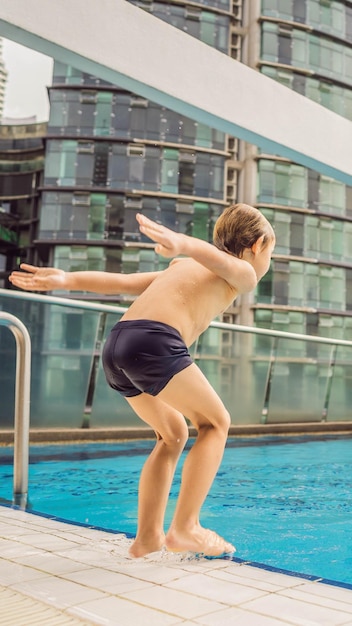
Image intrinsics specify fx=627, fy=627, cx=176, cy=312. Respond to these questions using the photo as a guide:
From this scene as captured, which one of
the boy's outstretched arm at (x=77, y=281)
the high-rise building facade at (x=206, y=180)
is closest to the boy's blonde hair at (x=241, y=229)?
the boy's outstretched arm at (x=77, y=281)

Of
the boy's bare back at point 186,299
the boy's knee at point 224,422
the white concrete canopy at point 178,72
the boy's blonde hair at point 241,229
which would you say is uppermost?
the white concrete canopy at point 178,72

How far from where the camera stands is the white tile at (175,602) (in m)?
1.38

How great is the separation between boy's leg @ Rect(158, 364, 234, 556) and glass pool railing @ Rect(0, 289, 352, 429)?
8.46ft

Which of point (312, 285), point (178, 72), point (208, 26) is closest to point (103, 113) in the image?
point (208, 26)

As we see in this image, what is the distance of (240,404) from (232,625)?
572 centimetres

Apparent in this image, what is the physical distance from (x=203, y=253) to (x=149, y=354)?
0.33 metres

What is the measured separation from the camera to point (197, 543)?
1.79 metres

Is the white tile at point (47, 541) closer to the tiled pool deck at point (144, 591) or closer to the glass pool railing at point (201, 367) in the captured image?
the tiled pool deck at point (144, 591)

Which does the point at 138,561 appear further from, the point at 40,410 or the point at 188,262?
the point at 40,410

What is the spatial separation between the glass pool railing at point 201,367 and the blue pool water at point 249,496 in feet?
1.39

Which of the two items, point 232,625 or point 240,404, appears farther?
point 240,404

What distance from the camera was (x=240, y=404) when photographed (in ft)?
22.9

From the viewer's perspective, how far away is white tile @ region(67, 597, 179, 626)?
1300 millimetres

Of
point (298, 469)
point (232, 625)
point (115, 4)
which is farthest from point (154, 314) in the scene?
point (298, 469)
